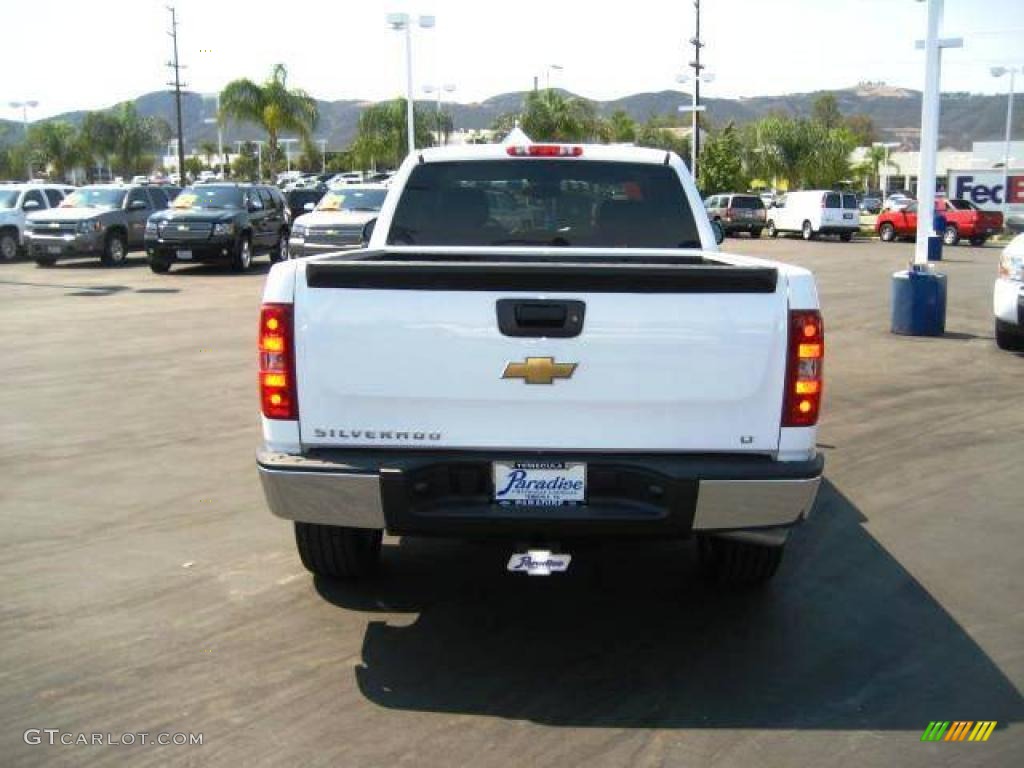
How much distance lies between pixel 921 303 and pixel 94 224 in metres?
19.1

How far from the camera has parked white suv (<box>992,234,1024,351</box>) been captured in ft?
38.0

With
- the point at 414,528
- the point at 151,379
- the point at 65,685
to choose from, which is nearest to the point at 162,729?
the point at 65,685

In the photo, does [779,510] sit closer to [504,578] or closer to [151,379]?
[504,578]

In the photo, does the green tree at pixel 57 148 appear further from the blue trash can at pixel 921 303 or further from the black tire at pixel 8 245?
the blue trash can at pixel 921 303

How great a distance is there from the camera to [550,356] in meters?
4.02

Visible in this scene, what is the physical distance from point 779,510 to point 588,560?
5.73ft

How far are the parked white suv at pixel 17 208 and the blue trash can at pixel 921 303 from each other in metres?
22.3

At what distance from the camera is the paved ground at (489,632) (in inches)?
147

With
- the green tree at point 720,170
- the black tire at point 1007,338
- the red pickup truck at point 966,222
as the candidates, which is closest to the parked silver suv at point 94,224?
the black tire at point 1007,338

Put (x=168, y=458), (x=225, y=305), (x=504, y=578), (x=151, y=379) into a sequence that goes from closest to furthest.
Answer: (x=504, y=578), (x=168, y=458), (x=151, y=379), (x=225, y=305)

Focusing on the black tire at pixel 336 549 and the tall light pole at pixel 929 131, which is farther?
the tall light pole at pixel 929 131

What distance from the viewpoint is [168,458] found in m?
7.60

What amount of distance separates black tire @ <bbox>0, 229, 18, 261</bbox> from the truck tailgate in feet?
89.0

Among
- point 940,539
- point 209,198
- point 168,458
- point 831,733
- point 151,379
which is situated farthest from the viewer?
point 209,198
